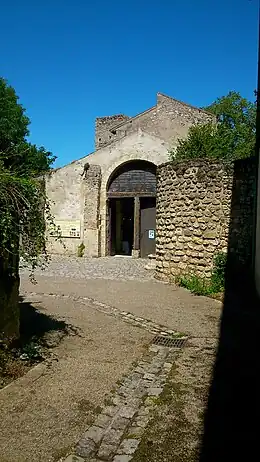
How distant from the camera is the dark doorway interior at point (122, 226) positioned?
20.9m

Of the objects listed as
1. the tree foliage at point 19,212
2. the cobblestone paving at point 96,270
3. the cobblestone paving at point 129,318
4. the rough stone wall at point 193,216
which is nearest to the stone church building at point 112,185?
the cobblestone paving at point 96,270

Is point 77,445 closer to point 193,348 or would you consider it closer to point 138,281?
point 193,348

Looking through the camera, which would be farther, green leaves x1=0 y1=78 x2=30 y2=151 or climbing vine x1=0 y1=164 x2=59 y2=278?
green leaves x1=0 y1=78 x2=30 y2=151

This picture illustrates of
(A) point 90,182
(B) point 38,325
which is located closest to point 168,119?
(A) point 90,182

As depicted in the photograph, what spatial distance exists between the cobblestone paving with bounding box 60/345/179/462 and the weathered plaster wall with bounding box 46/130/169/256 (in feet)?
45.4

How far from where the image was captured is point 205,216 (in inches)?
375

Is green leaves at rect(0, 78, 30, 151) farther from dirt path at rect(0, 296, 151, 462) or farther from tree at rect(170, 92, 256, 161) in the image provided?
dirt path at rect(0, 296, 151, 462)

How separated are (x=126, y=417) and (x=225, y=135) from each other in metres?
16.3

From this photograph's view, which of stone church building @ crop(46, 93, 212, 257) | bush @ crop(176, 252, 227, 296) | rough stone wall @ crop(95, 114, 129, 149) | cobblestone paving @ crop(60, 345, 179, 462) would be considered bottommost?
cobblestone paving @ crop(60, 345, 179, 462)

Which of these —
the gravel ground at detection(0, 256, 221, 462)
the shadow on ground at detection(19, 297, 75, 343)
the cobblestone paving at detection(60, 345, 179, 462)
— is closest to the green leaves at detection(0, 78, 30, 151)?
the gravel ground at detection(0, 256, 221, 462)

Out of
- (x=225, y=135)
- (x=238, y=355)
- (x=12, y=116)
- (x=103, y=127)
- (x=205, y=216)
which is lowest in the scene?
(x=238, y=355)

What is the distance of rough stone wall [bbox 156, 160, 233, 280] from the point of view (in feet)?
30.8

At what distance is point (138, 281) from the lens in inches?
423

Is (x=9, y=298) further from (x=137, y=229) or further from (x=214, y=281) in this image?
(x=137, y=229)
